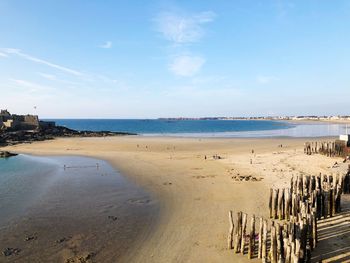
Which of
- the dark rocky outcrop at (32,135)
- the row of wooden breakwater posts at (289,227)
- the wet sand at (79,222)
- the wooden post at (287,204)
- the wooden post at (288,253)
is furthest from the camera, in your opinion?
the dark rocky outcrop at (32,135)

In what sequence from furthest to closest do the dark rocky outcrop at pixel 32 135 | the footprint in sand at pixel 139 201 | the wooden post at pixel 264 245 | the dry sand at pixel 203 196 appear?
the dark rocky outcrop at pixel 32 135
the footprint in sand at pixel 139 201
the dry sand at pixel 203 196
the wooden post at pixel 264 245

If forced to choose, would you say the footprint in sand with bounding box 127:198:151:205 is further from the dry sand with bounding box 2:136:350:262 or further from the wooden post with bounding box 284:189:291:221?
the wooden post with bounding box 284:189:291:221

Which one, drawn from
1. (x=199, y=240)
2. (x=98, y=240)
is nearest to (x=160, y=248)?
(x=199, y=240)

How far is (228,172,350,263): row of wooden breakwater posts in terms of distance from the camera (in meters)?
9.66

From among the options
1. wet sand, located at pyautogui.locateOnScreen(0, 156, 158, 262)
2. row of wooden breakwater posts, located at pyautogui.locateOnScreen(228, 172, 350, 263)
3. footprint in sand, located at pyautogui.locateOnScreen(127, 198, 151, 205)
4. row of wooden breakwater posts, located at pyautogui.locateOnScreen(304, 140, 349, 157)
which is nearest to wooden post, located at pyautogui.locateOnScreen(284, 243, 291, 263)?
row of wooden breakwater posts, located at pyautogui.locateOnScreen(228, 172, 350, 263)

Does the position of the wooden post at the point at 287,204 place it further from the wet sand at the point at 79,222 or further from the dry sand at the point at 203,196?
the wet sand at the point at 79,222

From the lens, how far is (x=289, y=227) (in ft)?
32.5

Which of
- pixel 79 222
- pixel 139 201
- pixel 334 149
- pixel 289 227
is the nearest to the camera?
pixel 289 227

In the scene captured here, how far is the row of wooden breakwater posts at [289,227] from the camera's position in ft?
31.7

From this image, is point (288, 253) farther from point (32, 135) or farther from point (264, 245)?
point (32, 135)

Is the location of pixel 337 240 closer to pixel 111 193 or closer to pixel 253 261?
pixel 253 261

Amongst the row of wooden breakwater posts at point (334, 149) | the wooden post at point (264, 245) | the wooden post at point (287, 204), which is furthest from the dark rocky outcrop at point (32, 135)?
the wooden post at point (264, 245)

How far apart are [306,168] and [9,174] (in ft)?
85.5

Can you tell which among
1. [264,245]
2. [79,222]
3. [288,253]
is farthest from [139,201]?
[288,253]
